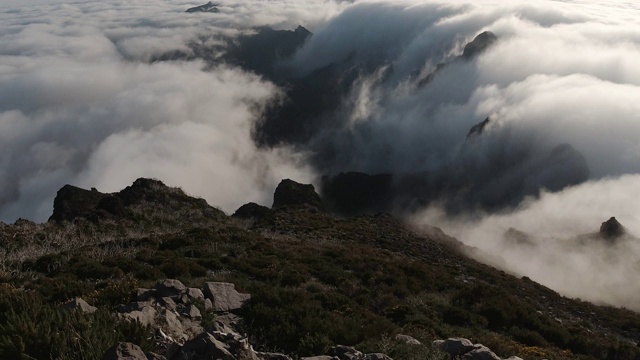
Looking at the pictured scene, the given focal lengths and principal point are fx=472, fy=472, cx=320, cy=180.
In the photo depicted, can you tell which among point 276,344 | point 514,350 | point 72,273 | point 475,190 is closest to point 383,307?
point 514,350

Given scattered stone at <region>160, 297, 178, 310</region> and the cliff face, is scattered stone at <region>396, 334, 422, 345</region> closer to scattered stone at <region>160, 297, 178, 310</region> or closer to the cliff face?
the cliff face

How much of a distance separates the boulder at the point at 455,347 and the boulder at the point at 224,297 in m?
4.73

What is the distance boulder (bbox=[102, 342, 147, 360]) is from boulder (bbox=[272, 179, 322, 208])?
6789 cm

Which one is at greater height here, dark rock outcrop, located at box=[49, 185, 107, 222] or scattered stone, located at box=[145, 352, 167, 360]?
scattered stone, located at box=[145, 352, 167, 360]

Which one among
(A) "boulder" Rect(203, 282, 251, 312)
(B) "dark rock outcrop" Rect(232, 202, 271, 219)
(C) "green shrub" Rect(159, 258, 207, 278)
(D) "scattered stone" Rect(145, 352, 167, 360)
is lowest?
(B) "dark rock outcrop" Rect(232, 202, 271, 219)

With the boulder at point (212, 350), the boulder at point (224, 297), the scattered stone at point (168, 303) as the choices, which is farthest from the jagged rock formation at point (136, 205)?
the boulder at point (212, 350)

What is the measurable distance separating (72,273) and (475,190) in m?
175

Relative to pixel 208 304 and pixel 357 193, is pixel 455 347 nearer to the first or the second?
pixel 208 304

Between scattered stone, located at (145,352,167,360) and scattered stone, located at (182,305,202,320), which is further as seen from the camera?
scattered stone, located at (182,305,202,320)

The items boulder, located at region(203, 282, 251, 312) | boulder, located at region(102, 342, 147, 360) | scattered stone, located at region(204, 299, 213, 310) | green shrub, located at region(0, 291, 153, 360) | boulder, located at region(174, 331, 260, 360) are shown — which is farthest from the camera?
boulder, located at region(203, 282, 251, 312)

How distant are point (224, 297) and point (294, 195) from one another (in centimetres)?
6547

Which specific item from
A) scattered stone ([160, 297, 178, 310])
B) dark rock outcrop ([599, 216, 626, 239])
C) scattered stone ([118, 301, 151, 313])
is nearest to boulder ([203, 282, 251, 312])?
scattered stone ([160, 297, 178, 310])

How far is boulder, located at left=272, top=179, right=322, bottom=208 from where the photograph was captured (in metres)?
75.7

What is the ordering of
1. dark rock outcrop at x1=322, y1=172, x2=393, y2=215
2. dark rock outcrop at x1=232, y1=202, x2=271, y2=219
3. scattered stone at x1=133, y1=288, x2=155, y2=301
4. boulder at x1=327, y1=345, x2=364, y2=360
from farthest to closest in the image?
dark rock outcrop at x1=322, y1=172, x2=393, y2=215 → dark rock outcrop at x1=232, y1=202, x2=271, y2=219 → scattered stone at x1=133, y1=288, x2=155, y2=301 → boulder at x1=327, y1=345, x2=364, y2=360
